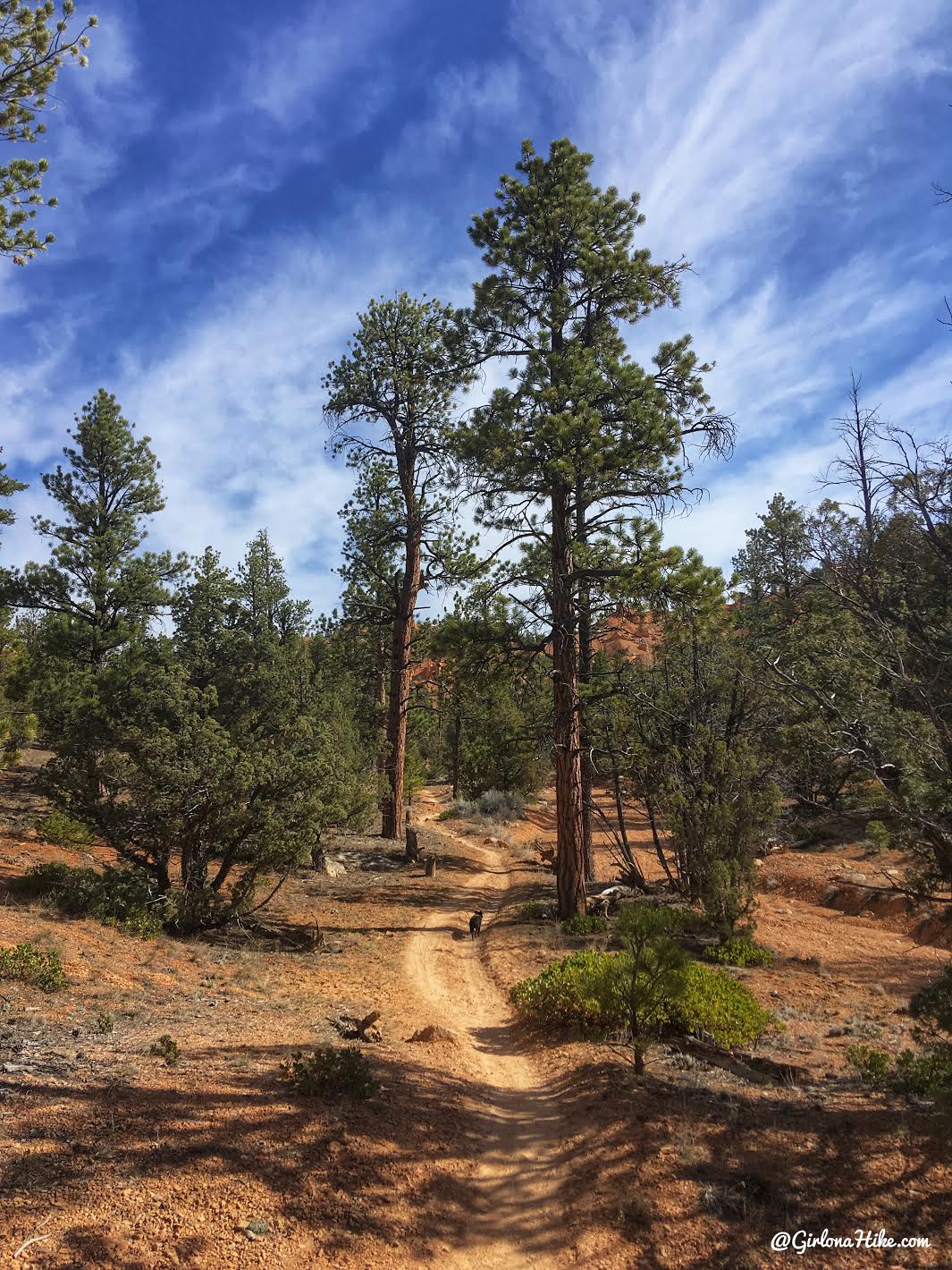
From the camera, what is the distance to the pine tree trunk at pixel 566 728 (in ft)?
44.0

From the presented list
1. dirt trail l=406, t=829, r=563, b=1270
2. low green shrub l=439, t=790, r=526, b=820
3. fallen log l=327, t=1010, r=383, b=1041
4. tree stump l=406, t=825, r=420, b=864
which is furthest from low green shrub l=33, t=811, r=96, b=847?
low green shrub l=439, t=790, r=526, b=820

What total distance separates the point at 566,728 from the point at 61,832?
524 inches

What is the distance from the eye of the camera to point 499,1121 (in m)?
6.42

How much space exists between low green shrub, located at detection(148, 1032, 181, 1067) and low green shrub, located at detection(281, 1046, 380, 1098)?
1.04 metres

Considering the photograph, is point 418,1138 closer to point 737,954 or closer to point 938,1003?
point 938,1003

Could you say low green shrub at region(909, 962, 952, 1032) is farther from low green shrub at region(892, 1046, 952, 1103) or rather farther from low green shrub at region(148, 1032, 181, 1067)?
low green shrub at region(148, 1032, 181, 1067)

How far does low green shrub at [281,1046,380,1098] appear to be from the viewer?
598 cm

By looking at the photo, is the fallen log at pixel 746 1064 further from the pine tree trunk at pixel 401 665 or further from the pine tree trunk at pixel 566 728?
the pine tree trunk at pixel 401 665

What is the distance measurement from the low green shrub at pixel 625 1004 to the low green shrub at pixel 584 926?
12.0 feet

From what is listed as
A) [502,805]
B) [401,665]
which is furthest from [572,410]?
[502,805]

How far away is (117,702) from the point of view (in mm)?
18016

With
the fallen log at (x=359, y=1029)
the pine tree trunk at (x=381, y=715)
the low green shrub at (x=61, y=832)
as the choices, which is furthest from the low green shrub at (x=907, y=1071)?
the low green shrub at (x=61, y=832)

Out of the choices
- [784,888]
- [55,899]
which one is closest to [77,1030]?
[55,899]

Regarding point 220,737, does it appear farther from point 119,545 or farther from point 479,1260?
point 119,545
